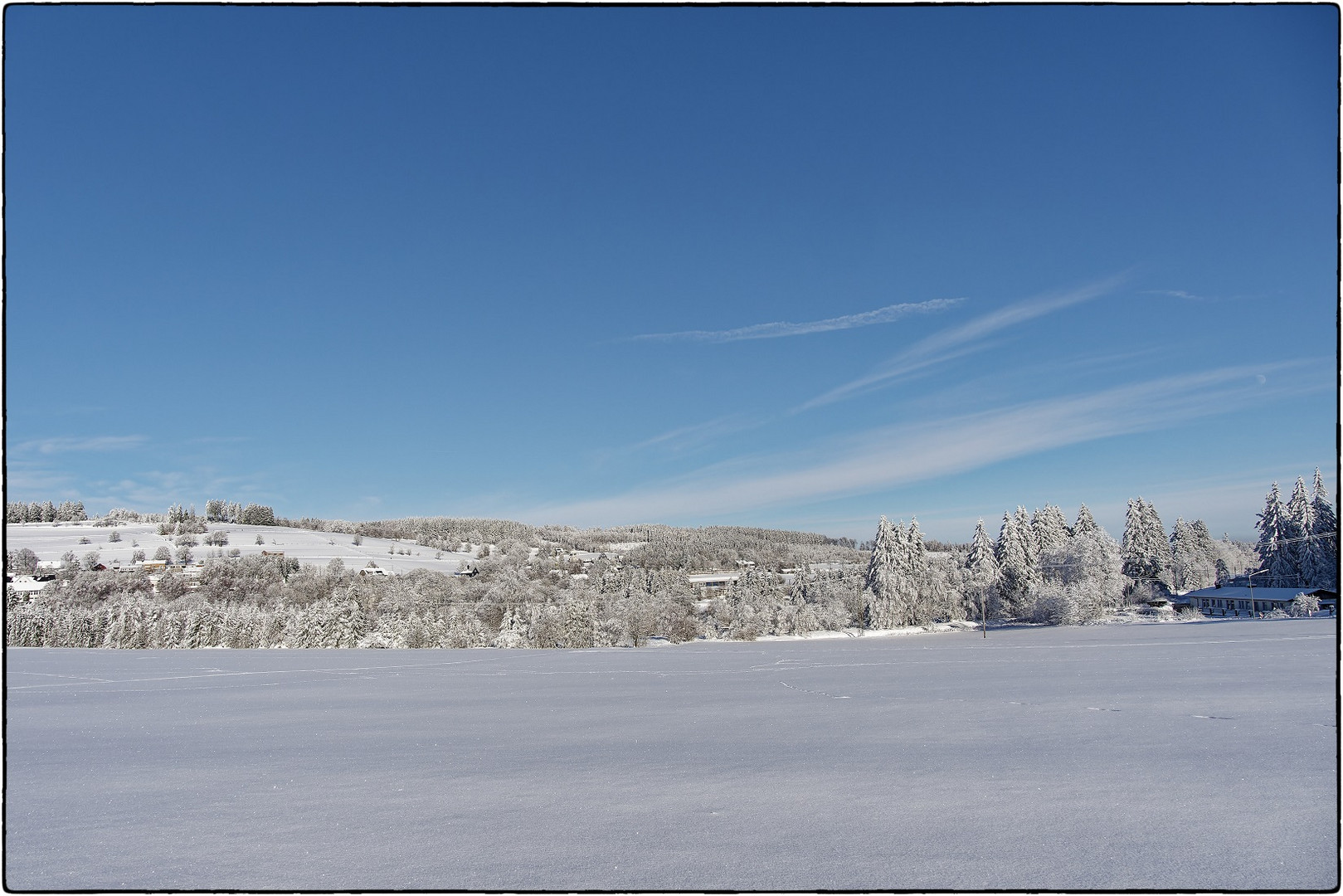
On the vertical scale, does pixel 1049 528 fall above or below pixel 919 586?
above

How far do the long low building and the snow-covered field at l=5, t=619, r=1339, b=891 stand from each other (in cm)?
3574

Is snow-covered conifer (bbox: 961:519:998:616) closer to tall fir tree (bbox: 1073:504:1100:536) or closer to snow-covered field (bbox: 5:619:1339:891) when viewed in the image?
tall fir tree (bbox: 1073:504:1100:536)

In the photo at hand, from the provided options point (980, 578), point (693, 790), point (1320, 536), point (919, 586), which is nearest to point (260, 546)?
point (693, 790)

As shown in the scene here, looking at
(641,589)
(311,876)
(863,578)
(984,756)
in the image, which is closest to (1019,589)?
(863,578)

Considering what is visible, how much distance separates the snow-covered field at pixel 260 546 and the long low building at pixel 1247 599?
44.9 m

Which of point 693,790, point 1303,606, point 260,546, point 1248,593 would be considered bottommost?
point 1248,593

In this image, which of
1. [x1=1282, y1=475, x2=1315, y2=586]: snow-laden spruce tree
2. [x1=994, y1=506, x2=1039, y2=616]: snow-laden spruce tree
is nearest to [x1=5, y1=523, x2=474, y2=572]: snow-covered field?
[x1=994, y1=506, x2=1039, y2=616]: snow-laden spruce tree

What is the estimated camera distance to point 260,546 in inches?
1316

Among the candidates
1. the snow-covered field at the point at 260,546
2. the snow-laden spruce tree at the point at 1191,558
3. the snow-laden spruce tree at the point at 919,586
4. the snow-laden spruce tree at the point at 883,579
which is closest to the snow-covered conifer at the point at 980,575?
the snow-laden spruce tree at the point at 919,586

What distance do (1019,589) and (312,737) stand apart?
156ft

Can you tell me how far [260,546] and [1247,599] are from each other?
182 feet

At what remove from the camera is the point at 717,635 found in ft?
108

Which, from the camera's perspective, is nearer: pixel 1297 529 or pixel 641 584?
pixel 1297 529

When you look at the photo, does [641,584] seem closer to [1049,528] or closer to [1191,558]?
[1049,528]
